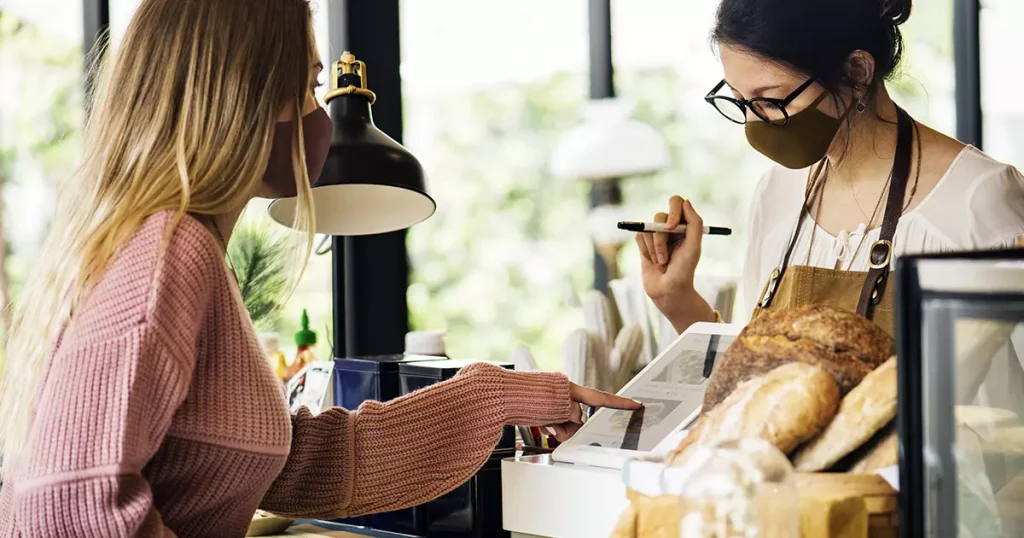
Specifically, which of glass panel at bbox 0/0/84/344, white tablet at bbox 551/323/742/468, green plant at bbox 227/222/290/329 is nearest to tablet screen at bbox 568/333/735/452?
white tablet at bbox 551/323/742/468

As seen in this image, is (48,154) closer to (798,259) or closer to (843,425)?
(798,259)

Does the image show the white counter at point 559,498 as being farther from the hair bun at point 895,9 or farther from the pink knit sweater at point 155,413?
the hair bun at point 895,9

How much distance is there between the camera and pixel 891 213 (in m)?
1.66

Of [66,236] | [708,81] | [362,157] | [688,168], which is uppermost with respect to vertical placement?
[708,81]

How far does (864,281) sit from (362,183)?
0.81 meters

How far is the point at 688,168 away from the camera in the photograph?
4.38 metres

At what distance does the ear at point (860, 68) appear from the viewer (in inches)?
67.6

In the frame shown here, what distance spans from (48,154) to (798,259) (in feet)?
4.91

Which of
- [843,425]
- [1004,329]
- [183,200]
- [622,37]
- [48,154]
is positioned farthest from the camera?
[622,37]

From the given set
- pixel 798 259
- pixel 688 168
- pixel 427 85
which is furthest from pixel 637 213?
pixel 798 259

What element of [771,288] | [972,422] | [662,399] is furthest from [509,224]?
[972,422]

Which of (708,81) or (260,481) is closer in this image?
(260,481)

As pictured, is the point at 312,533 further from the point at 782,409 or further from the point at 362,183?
the point at 782,409

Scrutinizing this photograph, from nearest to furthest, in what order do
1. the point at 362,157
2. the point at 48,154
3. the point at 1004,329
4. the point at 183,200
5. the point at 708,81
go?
the point at 1004,329 → the point at 183,200 → the point at 362,157 → the point at 48,154 → the point at 708,81
